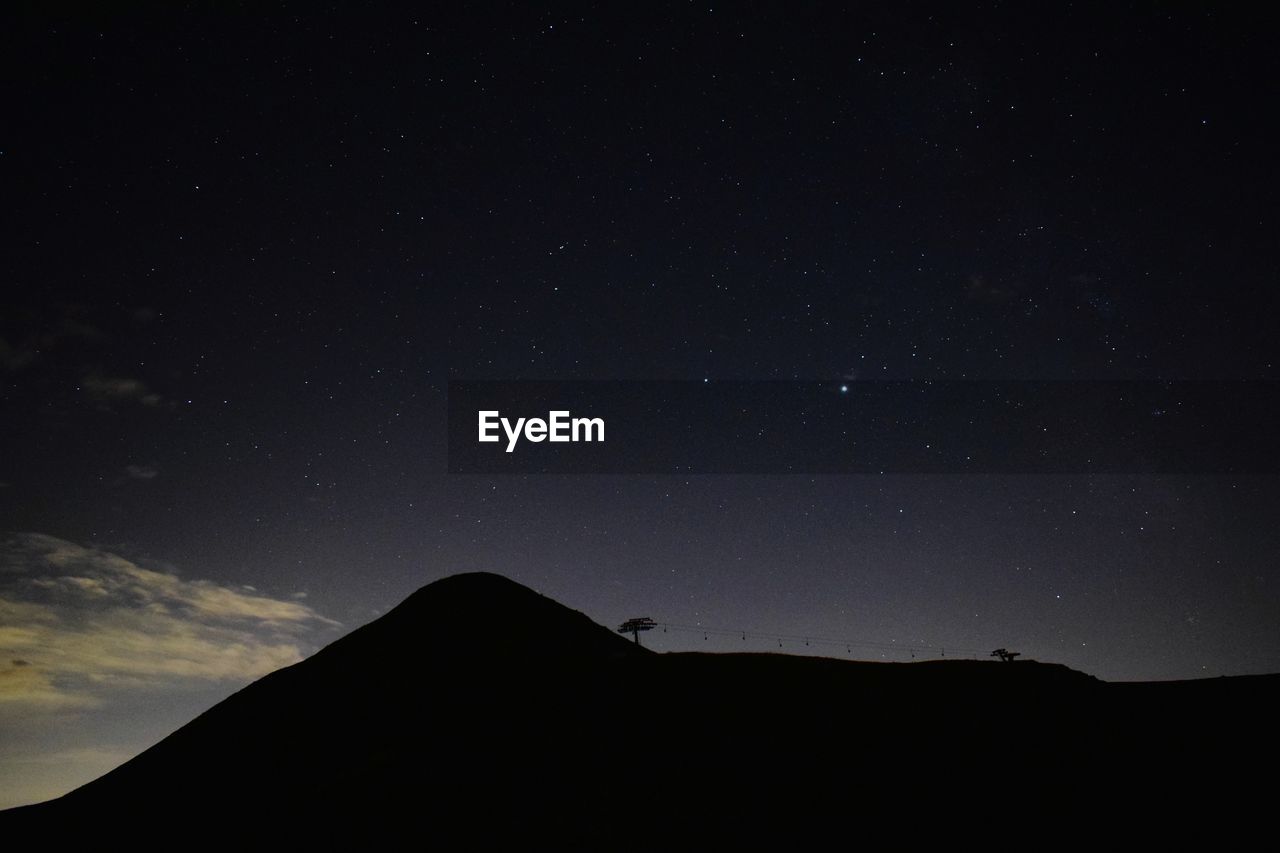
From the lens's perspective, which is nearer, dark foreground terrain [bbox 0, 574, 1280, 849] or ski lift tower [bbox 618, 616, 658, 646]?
dark foreground terrain [bbox 0, 574, 1280, 849]

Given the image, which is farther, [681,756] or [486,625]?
[486,625]

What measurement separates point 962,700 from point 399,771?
20.8 meters

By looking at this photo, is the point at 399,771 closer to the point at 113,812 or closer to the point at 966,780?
the point at 113,812

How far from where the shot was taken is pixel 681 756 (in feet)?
85.4

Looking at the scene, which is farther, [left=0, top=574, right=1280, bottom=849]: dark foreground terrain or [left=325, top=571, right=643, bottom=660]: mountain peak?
[left=325, top=571, right=643, bottom=660]: mountain peak

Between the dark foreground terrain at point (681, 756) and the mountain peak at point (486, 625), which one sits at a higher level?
the mountain peak at point (486, 625)

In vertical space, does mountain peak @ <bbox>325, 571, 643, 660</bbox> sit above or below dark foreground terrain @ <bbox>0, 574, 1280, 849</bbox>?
above

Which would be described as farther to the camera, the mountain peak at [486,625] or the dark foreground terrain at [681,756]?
the mountain peak at [486,625]

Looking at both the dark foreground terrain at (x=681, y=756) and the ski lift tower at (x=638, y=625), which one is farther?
the ski lift tower at (x=638, y=625)

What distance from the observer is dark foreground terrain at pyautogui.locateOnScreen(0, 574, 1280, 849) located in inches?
896

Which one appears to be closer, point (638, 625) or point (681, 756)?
point (681, 756)

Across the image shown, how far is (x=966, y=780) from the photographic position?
24141mm

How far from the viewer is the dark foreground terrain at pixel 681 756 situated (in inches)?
896

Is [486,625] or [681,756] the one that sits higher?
[486,625]
